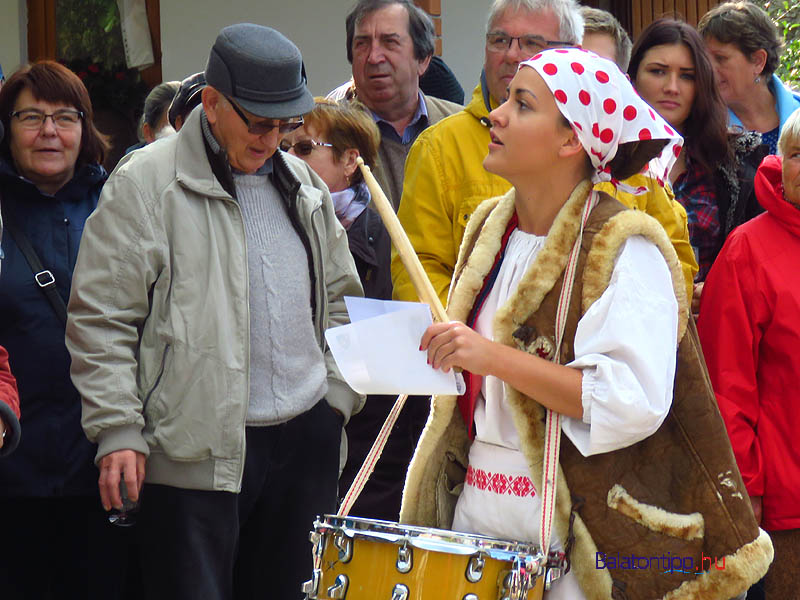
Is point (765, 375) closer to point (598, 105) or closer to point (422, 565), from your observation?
point (598, 105)

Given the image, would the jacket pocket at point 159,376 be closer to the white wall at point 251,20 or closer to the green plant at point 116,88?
the white wall at point 251,20

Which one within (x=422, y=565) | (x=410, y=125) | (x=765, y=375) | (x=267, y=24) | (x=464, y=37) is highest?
(x=267, y=24)

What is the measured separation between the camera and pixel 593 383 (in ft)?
8.77

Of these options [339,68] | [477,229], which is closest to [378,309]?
[477,229]

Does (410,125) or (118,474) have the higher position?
(410,125)

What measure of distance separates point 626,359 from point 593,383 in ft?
0.31

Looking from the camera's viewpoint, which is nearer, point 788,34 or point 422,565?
point 422,565

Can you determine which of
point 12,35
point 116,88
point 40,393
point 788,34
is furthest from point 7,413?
point 788,34

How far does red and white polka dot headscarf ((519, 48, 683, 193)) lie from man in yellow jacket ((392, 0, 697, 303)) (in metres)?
1.14

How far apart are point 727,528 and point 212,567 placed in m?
1.51

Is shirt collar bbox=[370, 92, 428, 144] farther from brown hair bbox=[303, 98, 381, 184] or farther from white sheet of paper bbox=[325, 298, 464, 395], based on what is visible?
white sheet of paper bbox=[325, 298, 464, 395]

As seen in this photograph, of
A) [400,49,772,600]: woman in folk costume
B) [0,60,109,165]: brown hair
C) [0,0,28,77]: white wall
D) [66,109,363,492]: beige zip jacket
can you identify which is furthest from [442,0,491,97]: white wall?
[400,49,772,600]: woman in folk costume

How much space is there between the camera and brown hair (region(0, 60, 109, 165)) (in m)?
4.26

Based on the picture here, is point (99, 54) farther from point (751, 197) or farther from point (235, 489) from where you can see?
point (235, 489)
